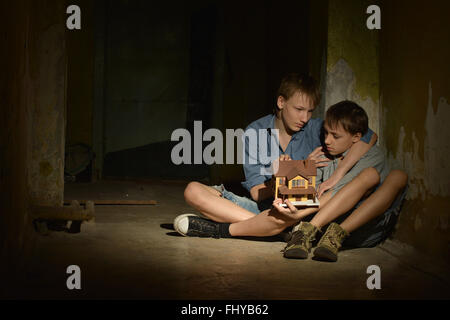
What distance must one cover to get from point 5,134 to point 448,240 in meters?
2.49

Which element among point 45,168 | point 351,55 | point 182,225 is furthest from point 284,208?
point 45,168

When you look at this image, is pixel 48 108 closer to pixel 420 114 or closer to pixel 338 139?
pixel 338 139

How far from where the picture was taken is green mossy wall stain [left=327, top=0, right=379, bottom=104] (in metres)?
4.53

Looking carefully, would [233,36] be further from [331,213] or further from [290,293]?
[290,293]

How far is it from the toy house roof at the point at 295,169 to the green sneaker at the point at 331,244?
406 mm

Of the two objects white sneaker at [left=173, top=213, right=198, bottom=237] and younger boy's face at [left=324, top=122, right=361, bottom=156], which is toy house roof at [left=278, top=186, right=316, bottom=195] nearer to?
younger boy's face at [left=324, top=122, right=361, bottom=156]

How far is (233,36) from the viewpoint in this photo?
7867 mm

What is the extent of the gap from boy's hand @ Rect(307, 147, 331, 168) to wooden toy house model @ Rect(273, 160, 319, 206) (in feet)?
1.65

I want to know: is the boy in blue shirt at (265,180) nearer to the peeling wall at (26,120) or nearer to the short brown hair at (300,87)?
the short brown hair at (300,87)

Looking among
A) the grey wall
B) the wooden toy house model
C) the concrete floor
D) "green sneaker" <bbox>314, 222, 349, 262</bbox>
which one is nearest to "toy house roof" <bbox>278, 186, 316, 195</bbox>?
the wooden toy house model

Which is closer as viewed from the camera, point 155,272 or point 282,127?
point 155,272

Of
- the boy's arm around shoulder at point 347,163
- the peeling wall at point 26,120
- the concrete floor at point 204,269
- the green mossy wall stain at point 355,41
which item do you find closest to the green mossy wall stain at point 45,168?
the peeling wall at point 26,120

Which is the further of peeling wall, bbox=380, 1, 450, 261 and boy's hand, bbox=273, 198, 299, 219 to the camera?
boy's hand, bbox=273, 198, 299, 219
